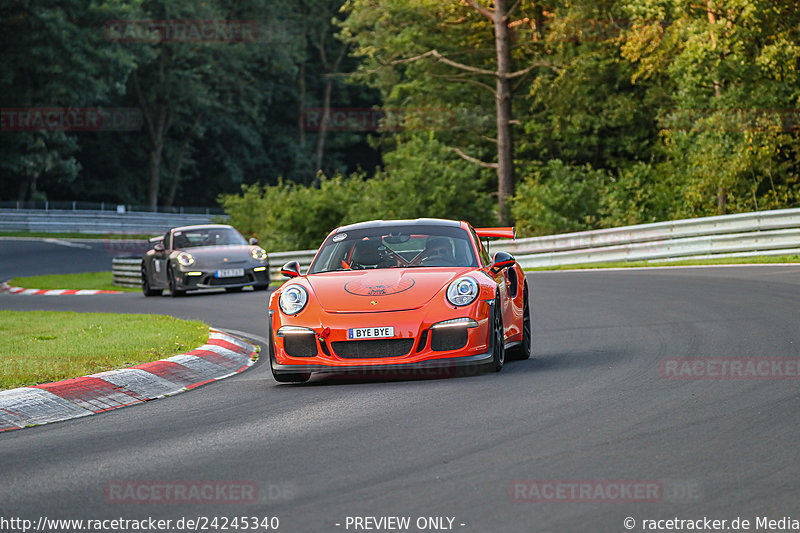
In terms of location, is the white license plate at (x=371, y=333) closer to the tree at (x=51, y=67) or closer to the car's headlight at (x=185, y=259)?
the car's headlight at (x=185, y=259)

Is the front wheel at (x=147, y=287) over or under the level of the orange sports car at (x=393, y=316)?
under

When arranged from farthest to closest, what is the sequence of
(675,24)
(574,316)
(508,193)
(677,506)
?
(508,193) → (675,24) → (574,316) → (677,506)

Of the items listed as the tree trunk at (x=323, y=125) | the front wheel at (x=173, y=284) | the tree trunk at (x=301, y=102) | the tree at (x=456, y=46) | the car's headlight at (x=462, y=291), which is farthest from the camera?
the tree trunk at (x=323, y=125)

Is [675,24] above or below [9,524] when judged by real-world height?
above

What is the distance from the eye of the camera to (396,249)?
10.8 m

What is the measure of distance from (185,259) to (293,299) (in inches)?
553

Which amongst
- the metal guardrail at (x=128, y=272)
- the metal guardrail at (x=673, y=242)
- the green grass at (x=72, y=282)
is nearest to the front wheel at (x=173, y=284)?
the metal guardrail at (x=673, y=242)

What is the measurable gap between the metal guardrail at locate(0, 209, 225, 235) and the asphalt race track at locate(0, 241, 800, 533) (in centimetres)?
4466

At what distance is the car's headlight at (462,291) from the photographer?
9430 millimetres

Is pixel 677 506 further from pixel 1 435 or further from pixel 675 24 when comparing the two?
pixel 675 24

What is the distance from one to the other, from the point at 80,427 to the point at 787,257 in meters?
17.8

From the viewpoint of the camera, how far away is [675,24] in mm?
29688

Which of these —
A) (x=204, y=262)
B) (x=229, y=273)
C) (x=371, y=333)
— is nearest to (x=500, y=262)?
(x=371, y=333)

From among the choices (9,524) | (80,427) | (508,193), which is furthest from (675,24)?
(9,524)
